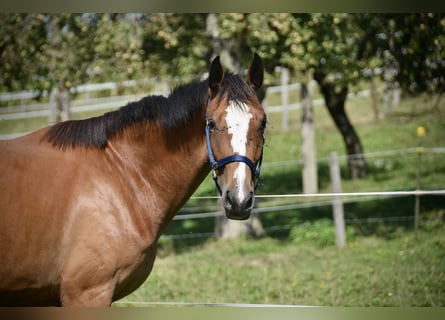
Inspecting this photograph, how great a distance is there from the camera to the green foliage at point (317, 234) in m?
5.46

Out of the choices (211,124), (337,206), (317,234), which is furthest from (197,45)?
(211,124)

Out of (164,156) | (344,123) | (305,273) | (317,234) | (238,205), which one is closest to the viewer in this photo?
(238,205)

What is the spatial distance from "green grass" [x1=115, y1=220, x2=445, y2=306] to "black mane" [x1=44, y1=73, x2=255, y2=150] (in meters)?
1.51

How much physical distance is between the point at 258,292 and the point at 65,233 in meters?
2.12

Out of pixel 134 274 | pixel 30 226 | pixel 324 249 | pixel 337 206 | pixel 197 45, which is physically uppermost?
pixel 197 45

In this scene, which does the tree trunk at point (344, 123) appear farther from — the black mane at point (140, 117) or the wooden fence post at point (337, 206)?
the black mane at point (140, 117)

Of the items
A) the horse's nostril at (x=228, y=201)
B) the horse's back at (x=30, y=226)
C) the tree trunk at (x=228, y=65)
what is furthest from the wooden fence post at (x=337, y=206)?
the horse's back at (x=30, y=226)

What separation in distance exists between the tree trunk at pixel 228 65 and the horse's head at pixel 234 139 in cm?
308

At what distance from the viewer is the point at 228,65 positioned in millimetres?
5336

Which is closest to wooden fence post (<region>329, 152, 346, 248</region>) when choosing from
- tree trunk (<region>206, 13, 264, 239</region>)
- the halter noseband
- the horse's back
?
tree trunk (<region>206, 13, 264, 239</region>)

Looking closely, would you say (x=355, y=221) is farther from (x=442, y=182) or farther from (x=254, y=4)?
(x=254, y=4)

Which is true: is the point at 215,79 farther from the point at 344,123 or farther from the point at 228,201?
the point at 344,123

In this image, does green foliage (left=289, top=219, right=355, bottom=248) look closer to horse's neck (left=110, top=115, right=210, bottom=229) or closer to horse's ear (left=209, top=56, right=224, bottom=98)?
horse's neck (left=110, top=115, right=210, bottom=229)

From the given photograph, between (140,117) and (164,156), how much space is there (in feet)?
0.60
